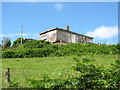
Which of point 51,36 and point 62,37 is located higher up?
point 51,36

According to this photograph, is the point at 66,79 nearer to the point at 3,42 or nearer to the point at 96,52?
the point at 96,52

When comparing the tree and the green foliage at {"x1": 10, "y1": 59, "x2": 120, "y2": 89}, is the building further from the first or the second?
the green foliage at {"x1": 10, "y1": 59, "x2": 120, "y2": 89}

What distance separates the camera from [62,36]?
154 feet

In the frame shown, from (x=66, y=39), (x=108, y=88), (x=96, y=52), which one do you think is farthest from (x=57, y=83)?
(x=66, y=39)

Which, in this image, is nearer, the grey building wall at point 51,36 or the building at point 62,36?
the grey building wall at point 51,36

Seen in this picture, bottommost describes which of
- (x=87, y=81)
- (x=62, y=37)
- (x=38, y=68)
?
(x=38, y=68)

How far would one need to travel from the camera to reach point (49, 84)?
646cm

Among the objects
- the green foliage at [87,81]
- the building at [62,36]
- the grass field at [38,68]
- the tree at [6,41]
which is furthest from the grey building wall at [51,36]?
the green foliage at [87,81]

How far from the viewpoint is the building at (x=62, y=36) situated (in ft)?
151

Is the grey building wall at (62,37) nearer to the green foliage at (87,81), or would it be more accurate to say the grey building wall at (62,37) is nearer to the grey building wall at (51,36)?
the grey building wall at (51,36)

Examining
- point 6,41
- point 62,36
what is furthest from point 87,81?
point 6,41

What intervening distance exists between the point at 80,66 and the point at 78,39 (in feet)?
145

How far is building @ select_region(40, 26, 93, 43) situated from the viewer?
45.9 meters

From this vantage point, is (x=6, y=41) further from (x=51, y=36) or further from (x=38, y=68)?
(x=38, y=68)
